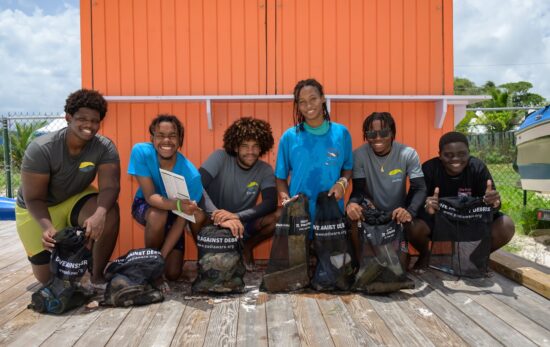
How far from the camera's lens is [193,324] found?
263 centimetres

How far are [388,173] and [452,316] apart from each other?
1243 millimetres

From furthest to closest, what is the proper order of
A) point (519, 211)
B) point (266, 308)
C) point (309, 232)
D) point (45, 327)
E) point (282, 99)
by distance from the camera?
point (519, 211) < point (282, 99) < point (309, 232) < point (266, 308) < point (45, 327)

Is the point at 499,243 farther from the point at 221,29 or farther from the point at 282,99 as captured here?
the point at 221,29

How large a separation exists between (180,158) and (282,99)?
3.78 ft

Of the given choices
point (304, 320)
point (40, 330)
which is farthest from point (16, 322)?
point (304, 320)

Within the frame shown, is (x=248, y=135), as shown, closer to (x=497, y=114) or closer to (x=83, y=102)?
(x=83, y=102)

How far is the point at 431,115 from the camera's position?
4.30 metres

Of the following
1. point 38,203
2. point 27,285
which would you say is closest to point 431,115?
point 38,203

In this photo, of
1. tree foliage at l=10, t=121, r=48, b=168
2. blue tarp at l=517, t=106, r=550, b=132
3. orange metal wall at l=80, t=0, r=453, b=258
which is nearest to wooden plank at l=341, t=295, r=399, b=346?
orange metal wall at l=80, t=0, r=453, b=258

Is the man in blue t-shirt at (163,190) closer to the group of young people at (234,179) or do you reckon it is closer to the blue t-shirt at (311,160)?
the group of young people at (234,179)

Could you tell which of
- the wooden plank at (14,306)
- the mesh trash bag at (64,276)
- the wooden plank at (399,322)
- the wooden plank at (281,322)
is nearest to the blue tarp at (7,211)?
the wooden plank at (14,306)

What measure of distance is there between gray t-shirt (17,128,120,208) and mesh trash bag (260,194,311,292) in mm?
1348

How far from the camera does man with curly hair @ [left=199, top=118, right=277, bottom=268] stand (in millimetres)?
3596

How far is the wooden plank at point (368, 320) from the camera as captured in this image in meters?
2.40
